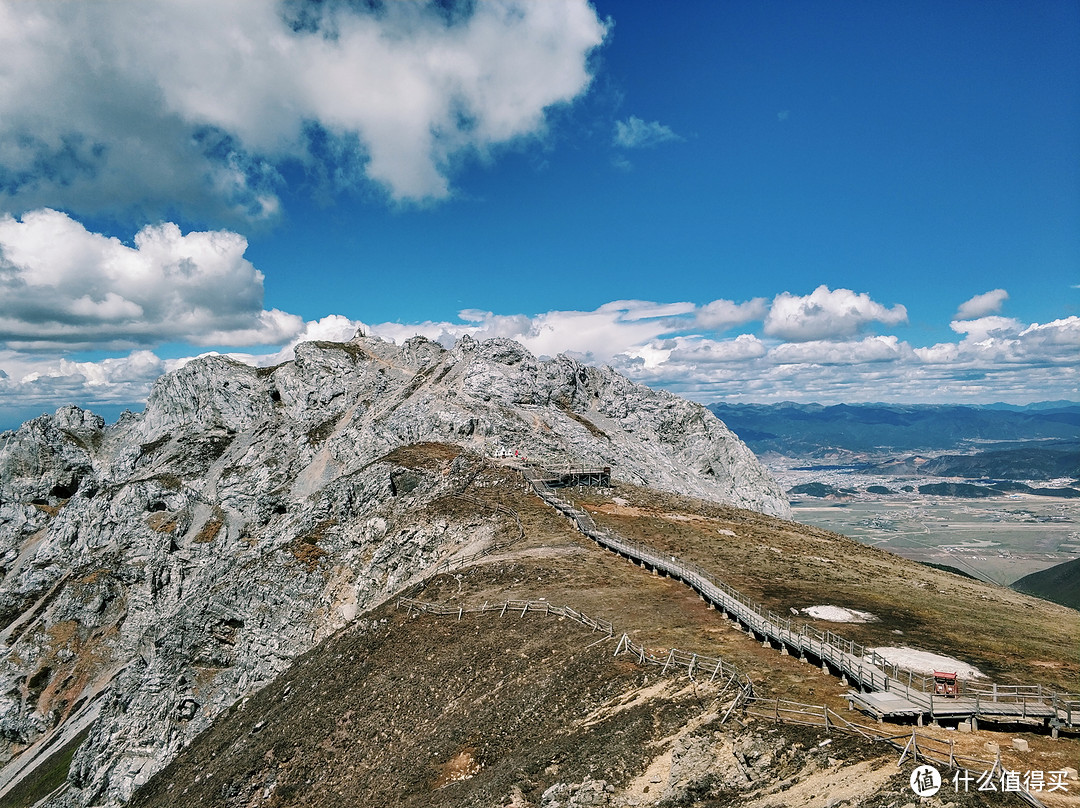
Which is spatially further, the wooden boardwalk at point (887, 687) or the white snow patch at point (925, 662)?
the white snow patch at point (925, 662)

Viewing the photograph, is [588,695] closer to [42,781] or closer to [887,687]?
[887,687]

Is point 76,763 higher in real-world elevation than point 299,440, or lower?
lower

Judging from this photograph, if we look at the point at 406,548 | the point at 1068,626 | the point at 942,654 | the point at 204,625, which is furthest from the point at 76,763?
the point at 1068,626

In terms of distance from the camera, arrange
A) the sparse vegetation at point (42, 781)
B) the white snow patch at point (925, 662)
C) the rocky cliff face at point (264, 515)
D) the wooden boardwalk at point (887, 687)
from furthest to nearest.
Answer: the sparse vegetation at point (42, 781) → the rocky cliff face at point (264, 515) → the white snow patch at point (925, 662) → the wooden boardwalk at point (887, 687)

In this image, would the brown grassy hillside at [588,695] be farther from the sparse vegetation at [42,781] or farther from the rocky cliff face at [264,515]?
the sparse vegetation at [42,781]

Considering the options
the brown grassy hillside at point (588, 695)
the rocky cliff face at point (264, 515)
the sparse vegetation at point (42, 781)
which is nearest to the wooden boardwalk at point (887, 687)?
the brown grassy hillside at point (588, 695)

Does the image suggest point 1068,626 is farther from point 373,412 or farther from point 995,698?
point 373,412

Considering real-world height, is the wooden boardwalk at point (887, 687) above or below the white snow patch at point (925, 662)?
above
